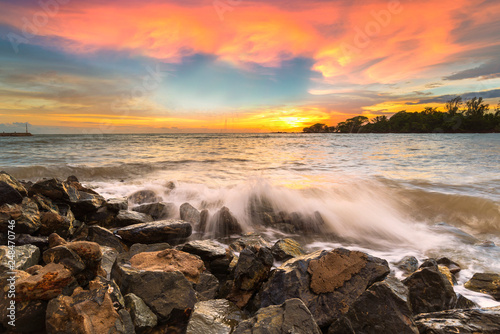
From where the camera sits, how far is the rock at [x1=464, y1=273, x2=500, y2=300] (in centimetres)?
356

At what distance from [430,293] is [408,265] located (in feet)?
5.69

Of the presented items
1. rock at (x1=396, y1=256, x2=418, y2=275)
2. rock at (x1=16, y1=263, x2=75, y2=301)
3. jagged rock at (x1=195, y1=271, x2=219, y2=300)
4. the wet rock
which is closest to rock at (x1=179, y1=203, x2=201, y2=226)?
the wet rock

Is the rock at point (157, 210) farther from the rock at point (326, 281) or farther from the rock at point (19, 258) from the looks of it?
the rock at point (326, 281)

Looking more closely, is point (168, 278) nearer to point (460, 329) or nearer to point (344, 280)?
point (344, 280)

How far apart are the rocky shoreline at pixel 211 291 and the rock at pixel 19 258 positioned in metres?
0.01

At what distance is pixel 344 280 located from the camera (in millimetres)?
2869

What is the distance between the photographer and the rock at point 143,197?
8.40 meters

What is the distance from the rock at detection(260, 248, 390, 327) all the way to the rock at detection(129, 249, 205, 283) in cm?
103

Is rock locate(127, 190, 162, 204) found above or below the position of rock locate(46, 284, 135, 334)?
below

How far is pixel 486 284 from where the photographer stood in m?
3.68

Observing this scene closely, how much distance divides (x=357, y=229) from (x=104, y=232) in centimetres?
611

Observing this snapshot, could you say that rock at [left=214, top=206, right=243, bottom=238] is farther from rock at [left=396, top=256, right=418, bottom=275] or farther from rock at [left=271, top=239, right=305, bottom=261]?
rock at [left=396, top=256, right=418, bottom=275]

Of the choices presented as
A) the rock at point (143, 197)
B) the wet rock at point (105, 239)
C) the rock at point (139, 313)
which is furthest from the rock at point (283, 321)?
the rock at point (143, 197)

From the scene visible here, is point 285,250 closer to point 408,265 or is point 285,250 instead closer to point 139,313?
point 408,265
